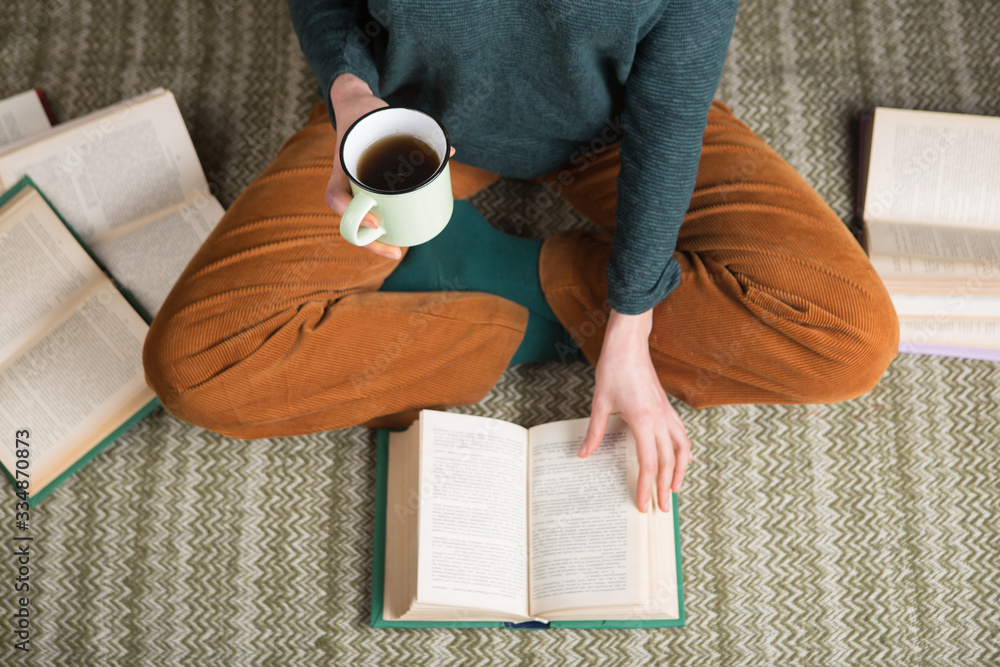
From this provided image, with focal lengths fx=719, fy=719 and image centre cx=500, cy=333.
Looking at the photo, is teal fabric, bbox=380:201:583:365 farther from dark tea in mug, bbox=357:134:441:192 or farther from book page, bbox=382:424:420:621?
dark tea in mug, bbox=357:134:441:192

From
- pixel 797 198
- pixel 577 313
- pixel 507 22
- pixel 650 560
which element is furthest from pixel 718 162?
pixel 650 560

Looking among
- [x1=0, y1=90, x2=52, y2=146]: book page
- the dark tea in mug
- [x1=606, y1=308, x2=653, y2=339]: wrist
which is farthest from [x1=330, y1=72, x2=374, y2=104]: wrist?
[x1=0, y1=90, x2=52, y2=146]: book page

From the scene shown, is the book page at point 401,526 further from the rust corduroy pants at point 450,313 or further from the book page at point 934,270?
the book page at point 934,270

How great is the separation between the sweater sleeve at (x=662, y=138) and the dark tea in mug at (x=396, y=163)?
260 mm

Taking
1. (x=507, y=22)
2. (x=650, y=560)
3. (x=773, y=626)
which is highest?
(x=507, y=22)

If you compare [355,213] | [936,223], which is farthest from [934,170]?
[355,213]

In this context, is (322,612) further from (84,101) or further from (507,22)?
(84,101)

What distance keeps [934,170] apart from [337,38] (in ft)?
3.09

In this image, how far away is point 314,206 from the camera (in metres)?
0.91

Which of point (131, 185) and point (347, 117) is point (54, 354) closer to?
point (131, 185)

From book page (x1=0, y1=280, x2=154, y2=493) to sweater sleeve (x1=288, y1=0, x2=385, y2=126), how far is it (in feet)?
1.78

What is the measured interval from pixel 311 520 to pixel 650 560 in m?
0.48

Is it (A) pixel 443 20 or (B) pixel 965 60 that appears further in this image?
(B) pixel 965 60

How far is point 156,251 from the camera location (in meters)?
1.13
